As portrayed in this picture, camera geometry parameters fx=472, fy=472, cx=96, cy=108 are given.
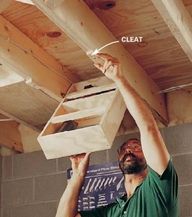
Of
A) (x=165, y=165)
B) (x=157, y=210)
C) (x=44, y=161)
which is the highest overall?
(x=44, y=161)

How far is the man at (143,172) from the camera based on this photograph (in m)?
1.80

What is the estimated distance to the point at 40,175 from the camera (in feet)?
9.18

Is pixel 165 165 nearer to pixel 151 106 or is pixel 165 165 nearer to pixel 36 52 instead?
pixel 151 106

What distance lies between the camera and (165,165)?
1.80 m

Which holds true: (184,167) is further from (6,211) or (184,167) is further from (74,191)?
(6,211)

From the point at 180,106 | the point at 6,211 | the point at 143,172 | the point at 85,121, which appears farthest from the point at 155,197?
the point at 6,211

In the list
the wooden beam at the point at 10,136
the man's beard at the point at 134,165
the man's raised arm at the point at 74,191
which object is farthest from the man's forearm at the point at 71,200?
the wooden beam at the point at 10,136

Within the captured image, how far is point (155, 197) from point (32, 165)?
115 cm

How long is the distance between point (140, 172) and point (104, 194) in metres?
0.45

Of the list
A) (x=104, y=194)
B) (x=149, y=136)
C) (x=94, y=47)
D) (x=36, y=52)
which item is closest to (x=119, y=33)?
(x=94, y=47)

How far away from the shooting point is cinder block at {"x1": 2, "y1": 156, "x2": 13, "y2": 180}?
2898mm

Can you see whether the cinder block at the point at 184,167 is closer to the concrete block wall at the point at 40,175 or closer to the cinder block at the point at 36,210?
the concrete block wall at the point at 40,175

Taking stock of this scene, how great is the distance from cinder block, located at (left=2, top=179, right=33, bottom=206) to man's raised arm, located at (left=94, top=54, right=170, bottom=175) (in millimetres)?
1181

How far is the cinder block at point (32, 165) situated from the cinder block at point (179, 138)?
721 mm
